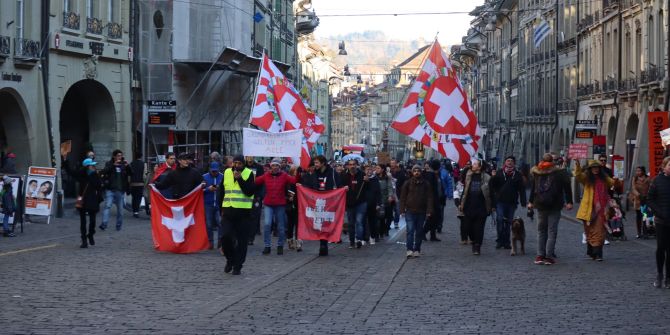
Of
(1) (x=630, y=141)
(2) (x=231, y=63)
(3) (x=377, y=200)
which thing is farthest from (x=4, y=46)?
(1) (x=630, y=141)

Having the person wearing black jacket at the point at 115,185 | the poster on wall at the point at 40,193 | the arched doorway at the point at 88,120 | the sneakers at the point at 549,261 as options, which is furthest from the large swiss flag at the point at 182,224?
the arched doorway at the point at 88,120

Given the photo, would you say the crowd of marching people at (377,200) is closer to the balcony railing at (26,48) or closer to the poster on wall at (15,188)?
the poster on wall at (15,188)

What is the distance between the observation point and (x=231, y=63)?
48625 mm

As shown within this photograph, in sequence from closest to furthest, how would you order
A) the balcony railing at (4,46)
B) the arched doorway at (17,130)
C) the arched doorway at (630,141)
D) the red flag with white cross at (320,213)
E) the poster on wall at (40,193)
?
the red flag with white cross at (320,213), the poster on wall at (40,193), the balcony railing at (4,46), the arched doorway at (17,130), the arched doorway at (630,141)

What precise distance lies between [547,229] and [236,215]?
17.0 ft

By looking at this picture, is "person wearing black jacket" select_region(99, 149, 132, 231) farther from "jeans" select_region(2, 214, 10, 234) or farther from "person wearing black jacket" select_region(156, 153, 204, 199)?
"person wearing black jacket" select_region(156, 153, 204, 199)

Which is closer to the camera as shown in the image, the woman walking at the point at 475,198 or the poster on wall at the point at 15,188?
the woman walking at the point at 475,198

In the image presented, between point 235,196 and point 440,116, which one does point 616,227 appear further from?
point 235,196

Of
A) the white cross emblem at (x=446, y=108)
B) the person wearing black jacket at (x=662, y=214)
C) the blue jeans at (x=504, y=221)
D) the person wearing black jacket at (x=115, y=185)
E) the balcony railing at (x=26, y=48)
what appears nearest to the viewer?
the person wearing black jacket at (x=662, y=214)

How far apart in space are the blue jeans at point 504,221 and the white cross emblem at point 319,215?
353 centimetres

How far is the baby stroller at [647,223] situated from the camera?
2648cm

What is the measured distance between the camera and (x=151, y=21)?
45.9 m

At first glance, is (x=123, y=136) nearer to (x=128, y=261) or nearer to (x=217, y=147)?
(x=217, y=147)

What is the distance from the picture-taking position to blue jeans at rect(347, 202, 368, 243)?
22562mm
